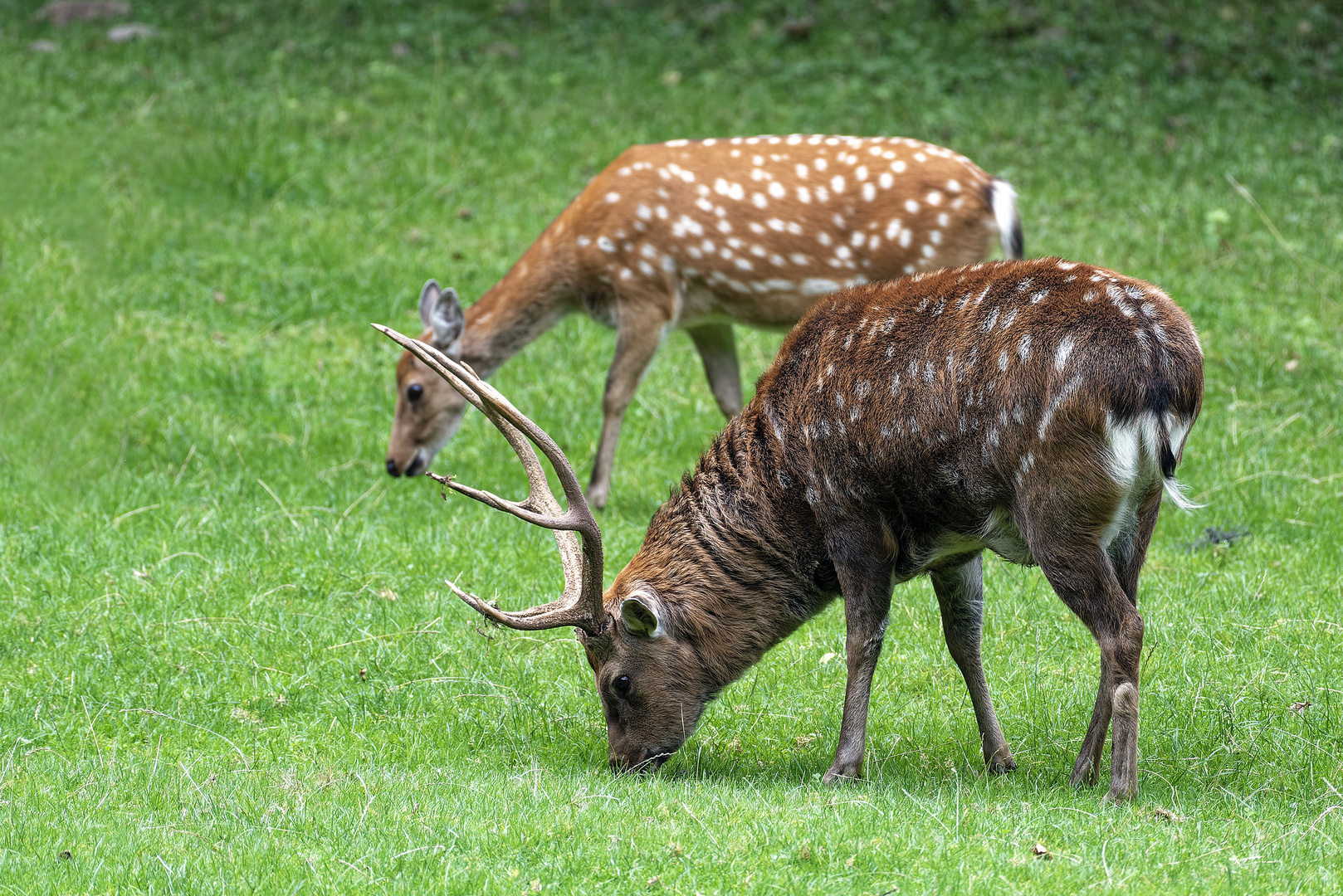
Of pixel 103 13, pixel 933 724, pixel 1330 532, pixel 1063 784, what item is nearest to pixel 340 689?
pixel 933 724

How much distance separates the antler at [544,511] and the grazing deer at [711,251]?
9.24 feet

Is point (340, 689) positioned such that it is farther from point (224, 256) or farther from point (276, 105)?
point (276, 105)

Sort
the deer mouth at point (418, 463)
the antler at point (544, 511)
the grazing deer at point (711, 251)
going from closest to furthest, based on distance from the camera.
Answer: the antler at point (544, 511)
the grazing deer at point (711, 251)
the deer mouth at point (418, 463)

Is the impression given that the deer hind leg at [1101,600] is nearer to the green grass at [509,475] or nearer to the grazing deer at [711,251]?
the green grass at [509,475]

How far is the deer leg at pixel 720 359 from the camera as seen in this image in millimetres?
8430

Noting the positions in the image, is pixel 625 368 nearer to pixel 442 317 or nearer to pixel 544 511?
pixel 442 317

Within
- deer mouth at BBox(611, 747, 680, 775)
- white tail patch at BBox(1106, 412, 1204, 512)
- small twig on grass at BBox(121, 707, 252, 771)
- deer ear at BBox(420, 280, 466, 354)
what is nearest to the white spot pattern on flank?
white tail patch at BBox(1106, 412, 1204, 512)

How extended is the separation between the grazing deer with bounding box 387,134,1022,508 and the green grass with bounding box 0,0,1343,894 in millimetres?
486

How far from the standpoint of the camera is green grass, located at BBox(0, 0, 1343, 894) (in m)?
4.06

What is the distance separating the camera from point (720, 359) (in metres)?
8.48

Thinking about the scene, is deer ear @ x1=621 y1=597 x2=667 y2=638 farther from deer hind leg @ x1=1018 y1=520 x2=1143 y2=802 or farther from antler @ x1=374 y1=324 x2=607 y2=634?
deer hind leg @ x1=1018 y1=520 x2=1143 y2=802

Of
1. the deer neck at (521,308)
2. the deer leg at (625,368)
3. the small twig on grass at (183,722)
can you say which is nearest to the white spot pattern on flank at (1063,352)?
the small twig on grass at (183,722)

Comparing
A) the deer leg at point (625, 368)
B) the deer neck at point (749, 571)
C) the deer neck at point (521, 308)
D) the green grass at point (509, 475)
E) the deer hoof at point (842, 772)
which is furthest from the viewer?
the deer neck at point (521, 308)

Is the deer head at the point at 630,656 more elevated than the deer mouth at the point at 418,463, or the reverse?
the deer head at the point at 630,656
